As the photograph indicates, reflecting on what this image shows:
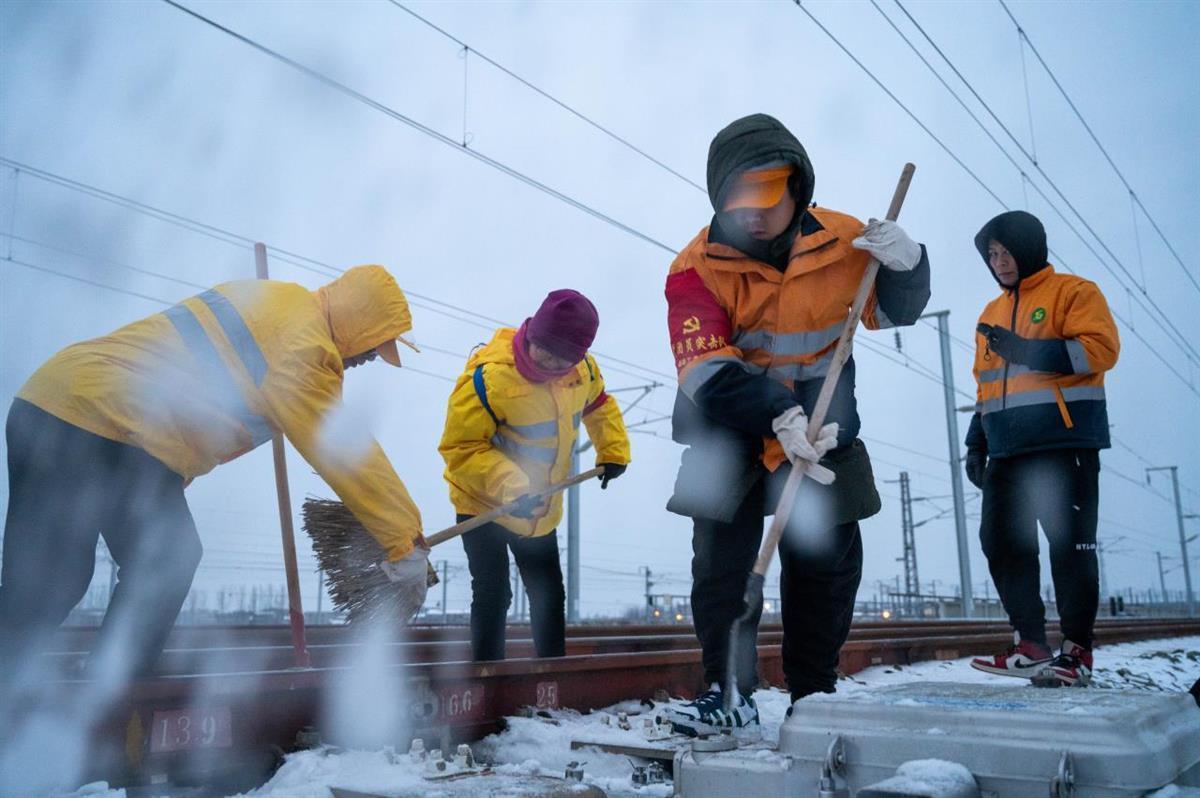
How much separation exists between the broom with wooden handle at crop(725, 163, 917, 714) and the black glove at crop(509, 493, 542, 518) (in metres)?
1.49

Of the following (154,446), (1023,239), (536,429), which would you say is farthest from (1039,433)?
(154,446)

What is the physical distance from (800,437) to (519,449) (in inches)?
80.3

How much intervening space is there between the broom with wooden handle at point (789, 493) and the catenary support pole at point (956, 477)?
2181 cm

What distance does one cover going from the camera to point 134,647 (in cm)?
298

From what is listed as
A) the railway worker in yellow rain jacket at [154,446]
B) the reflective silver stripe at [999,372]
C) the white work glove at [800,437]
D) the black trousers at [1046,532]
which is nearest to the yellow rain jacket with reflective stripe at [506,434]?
the railway worker in yellow rain jacket at [154,446]

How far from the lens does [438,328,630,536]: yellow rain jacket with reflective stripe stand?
4.31m

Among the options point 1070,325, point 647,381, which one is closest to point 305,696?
point 1070,325

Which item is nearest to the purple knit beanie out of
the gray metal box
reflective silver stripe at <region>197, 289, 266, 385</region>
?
reflective silver stripe at <region>197, 289, 266, 385</region>

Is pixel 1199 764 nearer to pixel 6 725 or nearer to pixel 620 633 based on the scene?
pixel 6 725

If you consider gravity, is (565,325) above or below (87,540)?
above

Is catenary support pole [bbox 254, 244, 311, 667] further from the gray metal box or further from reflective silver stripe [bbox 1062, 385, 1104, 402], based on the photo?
reflective silver stripe [bbox 1062, 385, 1104, 402]

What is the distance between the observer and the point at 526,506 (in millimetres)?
4270

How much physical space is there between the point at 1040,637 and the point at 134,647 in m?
3.74

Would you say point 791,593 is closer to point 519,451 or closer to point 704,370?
point 704,370
